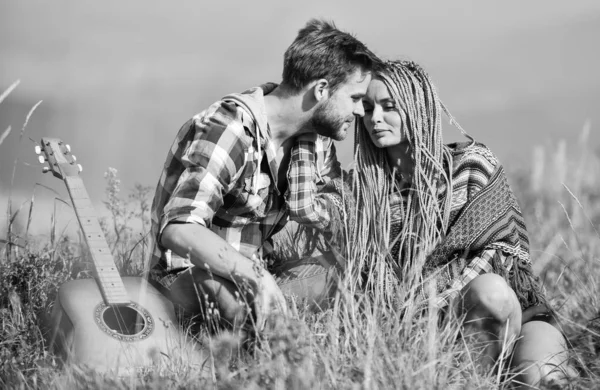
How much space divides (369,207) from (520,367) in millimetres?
1172

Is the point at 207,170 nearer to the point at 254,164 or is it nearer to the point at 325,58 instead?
the point at 254,164

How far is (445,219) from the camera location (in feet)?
13.0

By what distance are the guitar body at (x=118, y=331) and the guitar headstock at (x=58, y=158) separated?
65cm

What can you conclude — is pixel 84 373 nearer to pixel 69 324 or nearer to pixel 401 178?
pixel 69 324

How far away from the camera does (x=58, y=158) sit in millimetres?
4070

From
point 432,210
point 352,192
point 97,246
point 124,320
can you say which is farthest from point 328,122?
point 124,320

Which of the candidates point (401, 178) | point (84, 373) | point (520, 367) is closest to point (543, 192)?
point (401, 178)

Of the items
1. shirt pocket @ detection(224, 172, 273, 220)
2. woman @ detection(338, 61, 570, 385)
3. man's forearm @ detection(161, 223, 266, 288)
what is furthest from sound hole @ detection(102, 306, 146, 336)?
woman @ detection(338, 61, 570, 385)

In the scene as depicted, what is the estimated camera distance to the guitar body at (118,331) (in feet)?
10.5

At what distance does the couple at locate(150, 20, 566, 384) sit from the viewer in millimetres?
3537

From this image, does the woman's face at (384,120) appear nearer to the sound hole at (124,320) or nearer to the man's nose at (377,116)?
the man's nose at (377,116)

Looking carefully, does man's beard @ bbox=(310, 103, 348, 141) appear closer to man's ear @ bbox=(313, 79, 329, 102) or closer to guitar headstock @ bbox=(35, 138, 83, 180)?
man's ear @ bbox=(313, 79, 329, 102)

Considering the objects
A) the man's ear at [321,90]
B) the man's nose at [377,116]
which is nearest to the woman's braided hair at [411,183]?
the man's nose at [377,116]

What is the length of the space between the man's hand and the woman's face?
1163 millimetres
